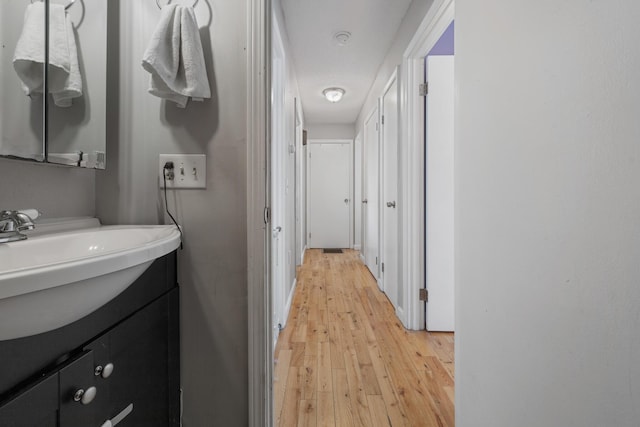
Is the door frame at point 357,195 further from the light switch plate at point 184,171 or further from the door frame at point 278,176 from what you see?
the light switch plate at point 184,171

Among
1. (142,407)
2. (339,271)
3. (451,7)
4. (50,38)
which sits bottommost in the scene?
(339,271)

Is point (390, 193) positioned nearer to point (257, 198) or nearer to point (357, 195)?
point (257, 198)

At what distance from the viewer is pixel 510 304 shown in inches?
30.8

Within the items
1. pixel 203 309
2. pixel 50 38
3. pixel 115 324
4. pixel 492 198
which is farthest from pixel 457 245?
pixel 50 38

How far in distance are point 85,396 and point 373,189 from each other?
3387 mm

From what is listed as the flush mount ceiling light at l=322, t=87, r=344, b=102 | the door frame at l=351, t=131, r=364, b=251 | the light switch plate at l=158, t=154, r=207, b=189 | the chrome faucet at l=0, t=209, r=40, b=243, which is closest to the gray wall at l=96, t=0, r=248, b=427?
the light switch plate at l=158, t=154, r=207, b=189

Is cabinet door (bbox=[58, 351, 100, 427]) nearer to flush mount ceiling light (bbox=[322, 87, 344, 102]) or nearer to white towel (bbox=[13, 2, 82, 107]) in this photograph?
white towel (bbox=[13, 2, 82, 107])

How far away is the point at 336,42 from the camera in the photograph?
2.60 meters

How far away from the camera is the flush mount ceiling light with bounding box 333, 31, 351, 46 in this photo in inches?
96.7

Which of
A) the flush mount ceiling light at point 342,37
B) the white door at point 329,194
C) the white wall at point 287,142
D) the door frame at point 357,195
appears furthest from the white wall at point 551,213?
the white door at point 329,194

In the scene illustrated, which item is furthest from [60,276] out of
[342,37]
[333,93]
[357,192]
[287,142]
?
[357,192]

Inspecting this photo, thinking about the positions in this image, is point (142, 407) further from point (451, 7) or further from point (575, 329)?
point (451, 7)

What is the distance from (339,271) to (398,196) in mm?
1836

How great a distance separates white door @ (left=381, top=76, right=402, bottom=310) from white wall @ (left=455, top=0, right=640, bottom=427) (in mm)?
1444
